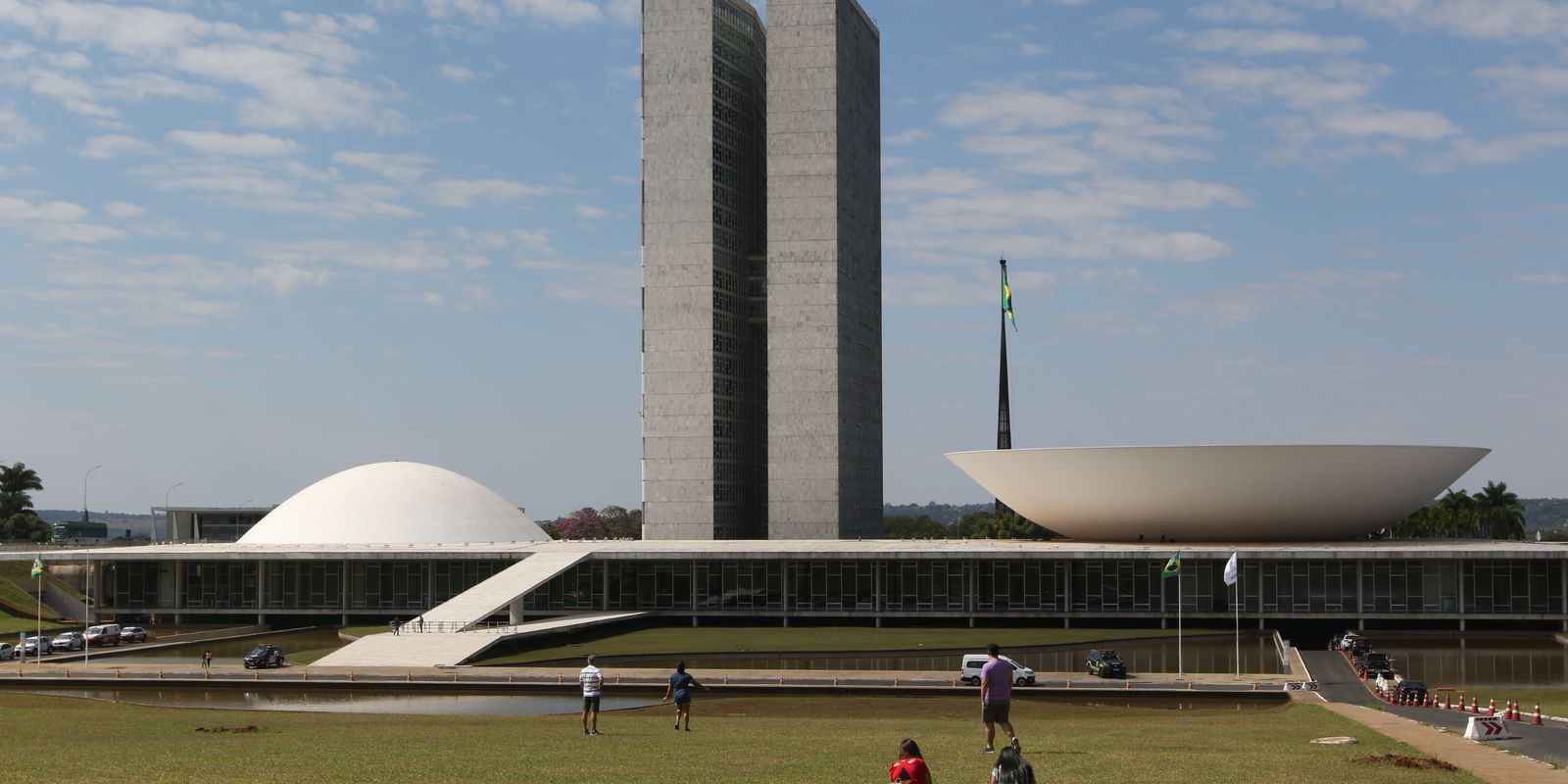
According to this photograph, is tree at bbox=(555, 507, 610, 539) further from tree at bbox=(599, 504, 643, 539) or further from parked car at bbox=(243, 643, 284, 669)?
parked car at bbox=(243, 643, 284, 669)

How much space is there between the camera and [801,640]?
69750mm

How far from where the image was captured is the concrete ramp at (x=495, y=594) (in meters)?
69.2

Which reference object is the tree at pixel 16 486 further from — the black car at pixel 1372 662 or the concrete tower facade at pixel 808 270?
the black car at pixel 1372 662

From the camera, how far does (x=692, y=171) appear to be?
109625 millimetres

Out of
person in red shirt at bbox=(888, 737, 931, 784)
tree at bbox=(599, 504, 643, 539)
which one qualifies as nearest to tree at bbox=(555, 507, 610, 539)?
tree at bbox=(599, 504, 643, 539)

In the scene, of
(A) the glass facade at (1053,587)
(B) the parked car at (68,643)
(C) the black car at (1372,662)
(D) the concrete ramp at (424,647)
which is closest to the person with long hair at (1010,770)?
(C) the black car at (1372,662)

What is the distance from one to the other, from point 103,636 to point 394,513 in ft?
96.8

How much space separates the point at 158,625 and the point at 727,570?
111ft

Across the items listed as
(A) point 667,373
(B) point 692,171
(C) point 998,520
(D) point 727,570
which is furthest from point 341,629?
(C) point 998,520

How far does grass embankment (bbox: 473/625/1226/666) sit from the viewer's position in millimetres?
63688

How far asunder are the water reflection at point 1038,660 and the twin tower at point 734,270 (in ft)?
159

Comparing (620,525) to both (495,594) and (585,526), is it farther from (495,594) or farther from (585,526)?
(495,594)

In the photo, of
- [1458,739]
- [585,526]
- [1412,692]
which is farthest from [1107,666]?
[585,526]

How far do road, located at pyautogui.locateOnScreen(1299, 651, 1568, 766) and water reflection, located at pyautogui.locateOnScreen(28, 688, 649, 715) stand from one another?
20.7m
